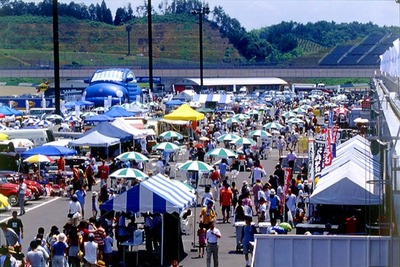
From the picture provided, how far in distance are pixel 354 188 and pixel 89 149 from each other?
65.6 ft

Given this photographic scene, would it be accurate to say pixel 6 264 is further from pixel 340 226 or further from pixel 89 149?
pixel 89 149

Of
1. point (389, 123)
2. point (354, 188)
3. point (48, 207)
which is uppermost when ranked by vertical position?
point (389, 123)

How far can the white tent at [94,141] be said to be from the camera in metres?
31.2

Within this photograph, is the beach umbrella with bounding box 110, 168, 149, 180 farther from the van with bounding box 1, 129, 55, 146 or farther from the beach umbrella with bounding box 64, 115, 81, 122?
the beach umbrella with bounding box 64, 115, 81, 122

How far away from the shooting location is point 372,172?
52.7ft

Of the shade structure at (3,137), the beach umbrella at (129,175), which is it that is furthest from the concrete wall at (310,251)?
the shade structure at (3,137)

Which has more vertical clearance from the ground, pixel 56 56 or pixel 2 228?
pixel 56 56

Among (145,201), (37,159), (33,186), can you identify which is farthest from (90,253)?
(37,159)

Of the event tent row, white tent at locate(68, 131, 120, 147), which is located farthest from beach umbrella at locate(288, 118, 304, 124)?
the event tent row

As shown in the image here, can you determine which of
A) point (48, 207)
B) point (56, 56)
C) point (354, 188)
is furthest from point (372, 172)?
point (56, 56)

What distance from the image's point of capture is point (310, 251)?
12703 millimetres

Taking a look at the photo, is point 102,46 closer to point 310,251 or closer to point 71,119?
point 71,119

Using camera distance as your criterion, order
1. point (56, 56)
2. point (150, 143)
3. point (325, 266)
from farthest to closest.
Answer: point (56, 56) < point (150, 143) < point (325, 266)

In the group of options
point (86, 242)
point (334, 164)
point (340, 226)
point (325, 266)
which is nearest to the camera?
point (325, 266)
